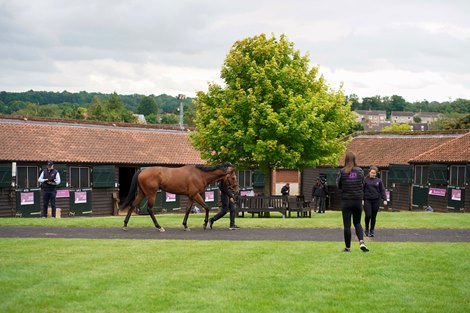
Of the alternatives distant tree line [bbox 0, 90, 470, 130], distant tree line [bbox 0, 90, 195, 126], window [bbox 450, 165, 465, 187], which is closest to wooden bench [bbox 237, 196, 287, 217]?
window [bbox 450, 165, 465, 187]

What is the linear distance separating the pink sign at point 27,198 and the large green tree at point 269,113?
34.0 feet

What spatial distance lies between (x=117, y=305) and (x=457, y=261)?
22.3 ft

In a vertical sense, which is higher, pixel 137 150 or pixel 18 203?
pixel 137 150

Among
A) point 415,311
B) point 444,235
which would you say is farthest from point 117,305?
point 444,235

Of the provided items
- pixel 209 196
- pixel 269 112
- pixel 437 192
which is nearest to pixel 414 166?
pixel 437 192

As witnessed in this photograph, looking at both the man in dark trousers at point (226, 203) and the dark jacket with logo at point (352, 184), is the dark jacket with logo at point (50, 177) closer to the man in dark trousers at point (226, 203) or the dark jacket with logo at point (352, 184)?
the man in dark trousers at point (226, 203)

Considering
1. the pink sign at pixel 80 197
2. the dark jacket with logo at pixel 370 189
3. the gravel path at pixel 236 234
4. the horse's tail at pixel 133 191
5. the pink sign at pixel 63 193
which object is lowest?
the pink sign at pixel 80 197

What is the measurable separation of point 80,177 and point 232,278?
2974 centimetres

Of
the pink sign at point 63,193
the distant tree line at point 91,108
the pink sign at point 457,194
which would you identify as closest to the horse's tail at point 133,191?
the pink sign at point 63,193

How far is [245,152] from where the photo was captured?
103 feet

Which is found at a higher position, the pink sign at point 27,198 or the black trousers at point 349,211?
the black trousers at point 349,211

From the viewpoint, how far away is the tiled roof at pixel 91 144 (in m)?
36.9

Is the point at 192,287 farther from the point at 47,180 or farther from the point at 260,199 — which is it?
the point at 260,199

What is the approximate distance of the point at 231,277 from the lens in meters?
10.7
